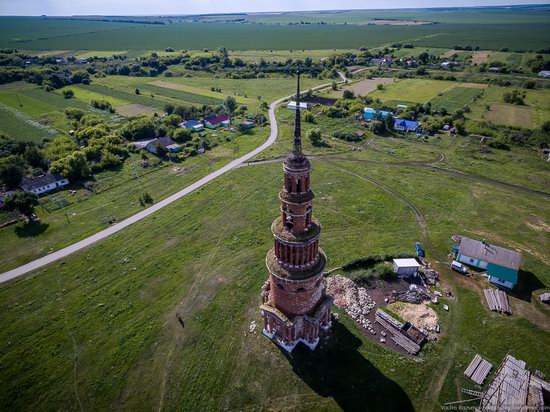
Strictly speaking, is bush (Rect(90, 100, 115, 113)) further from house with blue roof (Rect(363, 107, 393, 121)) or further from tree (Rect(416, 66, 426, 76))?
tree (Rect(416, 66, 426, 76))

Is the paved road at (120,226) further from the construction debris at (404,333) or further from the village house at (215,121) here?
the construction debris at (404,333)

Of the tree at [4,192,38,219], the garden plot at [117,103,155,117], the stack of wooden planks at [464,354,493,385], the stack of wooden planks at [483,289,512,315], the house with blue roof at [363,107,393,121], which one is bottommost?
the stack of wooden planks at [464,354,493,385]

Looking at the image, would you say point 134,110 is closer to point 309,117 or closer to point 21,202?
point 309,117

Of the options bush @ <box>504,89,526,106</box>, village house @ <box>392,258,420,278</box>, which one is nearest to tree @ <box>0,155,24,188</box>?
village house @ <box>392,258,420,278</box>

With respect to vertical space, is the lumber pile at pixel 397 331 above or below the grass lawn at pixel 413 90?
below

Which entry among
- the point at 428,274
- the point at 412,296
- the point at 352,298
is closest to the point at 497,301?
the point at 428,274

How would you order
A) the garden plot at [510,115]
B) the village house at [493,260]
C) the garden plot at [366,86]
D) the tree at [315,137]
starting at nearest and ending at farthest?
the village house at [493,260] < the tree at [315,137] < the garden plot at [510,115] < the garden plot at [366,86]

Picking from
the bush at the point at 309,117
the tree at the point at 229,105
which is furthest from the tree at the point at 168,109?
the bush at the point at 309,117
